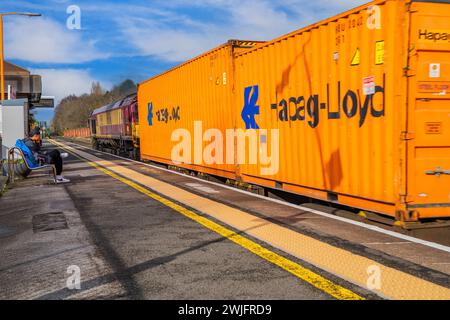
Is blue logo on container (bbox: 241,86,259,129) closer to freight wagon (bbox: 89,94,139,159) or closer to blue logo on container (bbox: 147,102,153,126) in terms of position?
blue logo on container (bbox: 147,102,153,126)

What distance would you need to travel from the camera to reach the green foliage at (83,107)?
101m

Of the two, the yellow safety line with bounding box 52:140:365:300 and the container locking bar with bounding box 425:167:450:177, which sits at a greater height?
the container locking bar with bounding box 425:167:450:177

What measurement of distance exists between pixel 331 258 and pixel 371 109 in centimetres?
251

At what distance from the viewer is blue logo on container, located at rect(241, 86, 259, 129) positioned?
9977mm

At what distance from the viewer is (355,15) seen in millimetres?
6691

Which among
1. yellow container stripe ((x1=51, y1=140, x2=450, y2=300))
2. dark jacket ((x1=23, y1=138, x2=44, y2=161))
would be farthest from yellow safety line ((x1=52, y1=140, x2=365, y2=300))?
dark jacket ((x1=23, y1=138, x2=44, y2=161))

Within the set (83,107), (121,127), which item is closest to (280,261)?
(121,127)

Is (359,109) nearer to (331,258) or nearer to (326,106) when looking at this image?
(326,106)

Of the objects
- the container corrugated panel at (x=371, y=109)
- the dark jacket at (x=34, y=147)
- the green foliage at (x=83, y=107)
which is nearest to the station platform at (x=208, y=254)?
the container corrugated panel at (x=371, y=109)

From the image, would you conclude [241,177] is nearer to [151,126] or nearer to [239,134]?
[239,134]

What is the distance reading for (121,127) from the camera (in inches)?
1024

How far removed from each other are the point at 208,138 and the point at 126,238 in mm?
6432

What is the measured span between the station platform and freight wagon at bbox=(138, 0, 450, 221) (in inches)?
26.1
